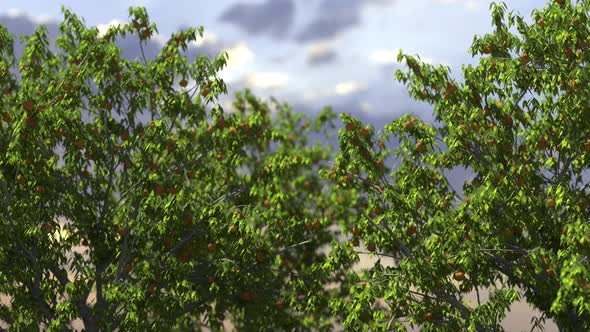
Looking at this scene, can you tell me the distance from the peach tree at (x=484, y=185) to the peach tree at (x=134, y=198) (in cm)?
148

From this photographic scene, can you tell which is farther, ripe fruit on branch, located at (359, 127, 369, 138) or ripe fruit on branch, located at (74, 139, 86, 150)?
ripe fruit on branch, located at (74, 139, 86, 150)

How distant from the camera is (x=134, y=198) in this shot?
48.0 feet

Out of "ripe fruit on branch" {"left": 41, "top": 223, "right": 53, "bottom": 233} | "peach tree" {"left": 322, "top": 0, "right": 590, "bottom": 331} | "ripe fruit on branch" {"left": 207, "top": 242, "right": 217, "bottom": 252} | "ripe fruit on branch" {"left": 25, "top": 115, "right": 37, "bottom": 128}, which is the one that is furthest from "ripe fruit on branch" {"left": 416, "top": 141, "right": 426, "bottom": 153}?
"ripe fruit on branch" {"left": 41, "top": 223, "right": 53, "bottom": 233}

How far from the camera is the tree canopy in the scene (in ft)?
41.9

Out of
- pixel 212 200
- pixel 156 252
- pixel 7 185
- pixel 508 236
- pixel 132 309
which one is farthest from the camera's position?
pixel 212 200

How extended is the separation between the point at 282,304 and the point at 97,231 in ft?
14.1

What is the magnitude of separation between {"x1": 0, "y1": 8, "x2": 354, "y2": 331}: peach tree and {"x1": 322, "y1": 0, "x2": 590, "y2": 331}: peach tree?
148 centimetres

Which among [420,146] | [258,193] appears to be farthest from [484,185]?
[258,193]

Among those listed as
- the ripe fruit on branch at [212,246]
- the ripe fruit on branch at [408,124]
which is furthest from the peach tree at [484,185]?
the ripe fruit on branch at [212,246]

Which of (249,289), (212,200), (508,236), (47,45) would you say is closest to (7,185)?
(47,45)

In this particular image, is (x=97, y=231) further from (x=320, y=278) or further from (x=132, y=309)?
(x=320, y=278)

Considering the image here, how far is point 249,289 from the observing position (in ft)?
52.5

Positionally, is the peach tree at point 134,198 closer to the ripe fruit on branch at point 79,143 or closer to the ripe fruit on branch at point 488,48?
the ripe fruit on branch at point 79,143

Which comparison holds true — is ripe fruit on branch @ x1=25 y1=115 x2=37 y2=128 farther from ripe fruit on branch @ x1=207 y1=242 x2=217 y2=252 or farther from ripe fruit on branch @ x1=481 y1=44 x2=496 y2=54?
ripe fruit on branch @ x1=481 y1=44 x2=496 y2=54
